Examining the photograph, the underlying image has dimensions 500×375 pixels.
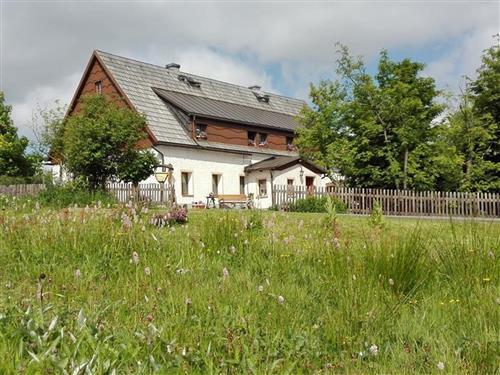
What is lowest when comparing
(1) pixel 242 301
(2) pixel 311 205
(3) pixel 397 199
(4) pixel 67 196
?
(1) pixel 242 301

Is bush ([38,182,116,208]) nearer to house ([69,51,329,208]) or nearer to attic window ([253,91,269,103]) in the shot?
house ([69,51,329,208])

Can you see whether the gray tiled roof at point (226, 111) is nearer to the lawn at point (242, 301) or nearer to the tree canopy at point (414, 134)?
the tree canopy at point (414, 134)

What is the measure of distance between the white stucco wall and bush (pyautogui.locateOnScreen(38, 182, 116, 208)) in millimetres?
12120

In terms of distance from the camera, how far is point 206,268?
192 inches

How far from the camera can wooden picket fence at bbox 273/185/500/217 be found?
851 inches

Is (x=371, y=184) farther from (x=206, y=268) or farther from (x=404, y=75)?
(x=206, y=268)

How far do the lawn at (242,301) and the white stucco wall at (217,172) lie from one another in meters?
25.0

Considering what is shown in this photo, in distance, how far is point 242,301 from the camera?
3676 mm

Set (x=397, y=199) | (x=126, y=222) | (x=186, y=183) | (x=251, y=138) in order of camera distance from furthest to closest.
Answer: (x=251, y=138) → (x=186, y=183) → (x=397, y=199) → (x=126, y=222)

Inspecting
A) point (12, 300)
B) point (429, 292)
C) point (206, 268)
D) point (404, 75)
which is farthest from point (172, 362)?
point (404, 75)

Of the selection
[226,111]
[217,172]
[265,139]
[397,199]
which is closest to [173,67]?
[226,111]

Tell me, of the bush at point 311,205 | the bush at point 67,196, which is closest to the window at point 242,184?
the bush at point 311,205

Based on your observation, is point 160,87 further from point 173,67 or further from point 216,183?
point 216,183

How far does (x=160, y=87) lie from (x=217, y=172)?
775 centimetres
